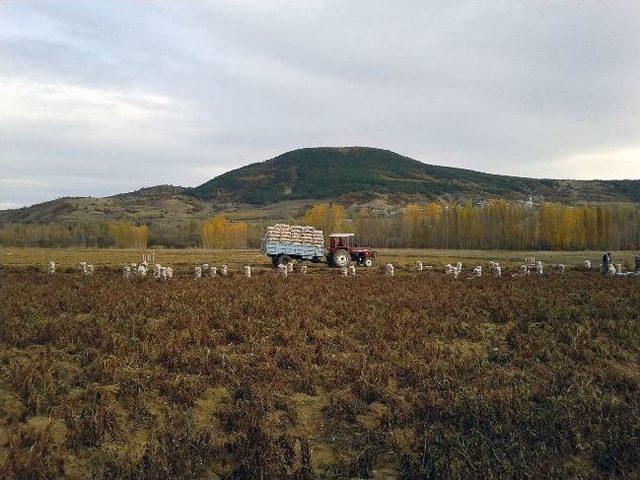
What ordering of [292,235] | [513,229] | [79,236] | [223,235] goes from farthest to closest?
[79,236]
[223,235]
[513,229]
[292,235]

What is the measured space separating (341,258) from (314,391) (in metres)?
25.6

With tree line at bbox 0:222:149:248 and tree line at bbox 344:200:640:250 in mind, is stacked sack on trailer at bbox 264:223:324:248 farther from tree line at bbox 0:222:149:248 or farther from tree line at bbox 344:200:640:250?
tree line at bbox 0:222:149:248

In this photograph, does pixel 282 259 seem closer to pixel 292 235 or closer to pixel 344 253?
pixel 292 235

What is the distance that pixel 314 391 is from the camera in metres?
9.51

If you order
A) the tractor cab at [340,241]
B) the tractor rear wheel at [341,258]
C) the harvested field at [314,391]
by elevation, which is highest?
the tractor cab at [340,241]

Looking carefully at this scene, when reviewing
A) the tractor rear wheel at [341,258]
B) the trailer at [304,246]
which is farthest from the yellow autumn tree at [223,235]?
the tractor rear wheel at [341,258]

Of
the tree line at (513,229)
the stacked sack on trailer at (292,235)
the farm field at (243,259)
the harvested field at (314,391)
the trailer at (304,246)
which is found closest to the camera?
the harvested field at (314,391)

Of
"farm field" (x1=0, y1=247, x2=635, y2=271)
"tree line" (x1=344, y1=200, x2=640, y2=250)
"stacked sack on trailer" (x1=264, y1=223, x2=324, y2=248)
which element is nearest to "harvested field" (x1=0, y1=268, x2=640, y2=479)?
"stacked sack on trailer" (x1=264, y1=223, x2=324, y2=248)

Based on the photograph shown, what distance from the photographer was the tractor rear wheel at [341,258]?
3494 cm

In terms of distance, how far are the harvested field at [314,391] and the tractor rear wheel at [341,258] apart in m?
18.2

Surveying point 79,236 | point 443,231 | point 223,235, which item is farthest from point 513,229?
point 79,236

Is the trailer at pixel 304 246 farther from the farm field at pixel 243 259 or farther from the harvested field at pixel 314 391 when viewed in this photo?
the harvested field at pixel 314 391

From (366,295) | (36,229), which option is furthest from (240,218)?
(366,295)

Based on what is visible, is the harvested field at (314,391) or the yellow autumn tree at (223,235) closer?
the harvested field at (314,391)
